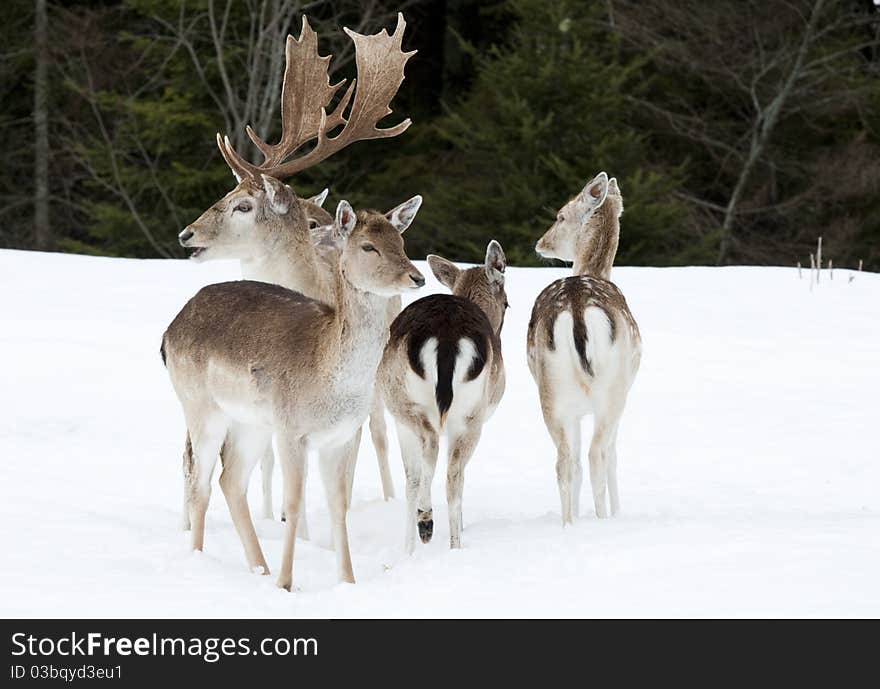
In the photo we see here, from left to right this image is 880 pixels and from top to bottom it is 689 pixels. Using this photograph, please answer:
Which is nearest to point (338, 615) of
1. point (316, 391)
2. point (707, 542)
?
point (316, 391)

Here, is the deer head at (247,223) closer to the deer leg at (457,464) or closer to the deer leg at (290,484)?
the deer leg at (457,464)

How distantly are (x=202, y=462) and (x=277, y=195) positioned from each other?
1776mm

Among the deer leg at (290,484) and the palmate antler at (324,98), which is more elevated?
the palmate antler at (324,98)

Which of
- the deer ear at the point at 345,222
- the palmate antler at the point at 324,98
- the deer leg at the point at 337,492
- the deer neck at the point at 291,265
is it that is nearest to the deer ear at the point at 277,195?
the deer neck at the point at 291,265

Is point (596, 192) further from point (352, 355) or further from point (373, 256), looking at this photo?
point (352, 355)

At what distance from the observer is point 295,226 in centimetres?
759

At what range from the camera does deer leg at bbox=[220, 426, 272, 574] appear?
6.14m

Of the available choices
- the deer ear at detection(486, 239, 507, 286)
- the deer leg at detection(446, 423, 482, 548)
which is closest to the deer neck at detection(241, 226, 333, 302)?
the deer ear at detection(486, 239, 507, 286)

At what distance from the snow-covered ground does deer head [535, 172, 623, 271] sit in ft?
4.89

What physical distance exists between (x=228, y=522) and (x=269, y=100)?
1755 cm

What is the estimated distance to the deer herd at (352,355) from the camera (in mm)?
5688

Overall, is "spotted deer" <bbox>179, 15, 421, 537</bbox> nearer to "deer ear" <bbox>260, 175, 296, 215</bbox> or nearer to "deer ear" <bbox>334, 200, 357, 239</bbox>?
"deer ear" <bbox>260, 175, 296, 215</bbox>

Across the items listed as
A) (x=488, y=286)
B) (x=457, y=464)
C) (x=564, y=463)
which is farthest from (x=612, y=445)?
(x=457, y=464)

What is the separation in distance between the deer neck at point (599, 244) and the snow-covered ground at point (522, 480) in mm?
1367
